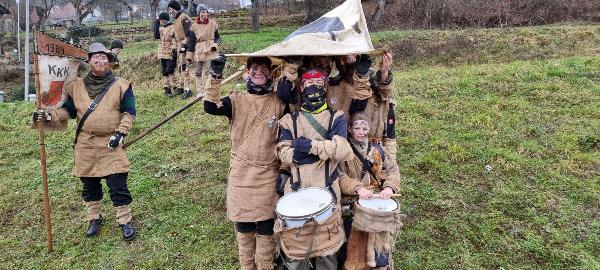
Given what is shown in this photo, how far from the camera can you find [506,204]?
5004 millimetres

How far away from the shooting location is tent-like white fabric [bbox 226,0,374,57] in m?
3.39

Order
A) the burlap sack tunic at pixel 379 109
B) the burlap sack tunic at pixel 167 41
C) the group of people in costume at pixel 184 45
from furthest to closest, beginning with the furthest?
the burlap sack tunic at pixel 167 41, the group of people in costume at pixel 184 45, the burlap sack tunic at pixel 379 109

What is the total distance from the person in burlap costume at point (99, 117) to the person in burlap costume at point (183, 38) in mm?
4334

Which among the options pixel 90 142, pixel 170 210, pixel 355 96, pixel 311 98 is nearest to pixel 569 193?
pixel 355 96

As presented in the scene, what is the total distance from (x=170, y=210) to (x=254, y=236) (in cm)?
206

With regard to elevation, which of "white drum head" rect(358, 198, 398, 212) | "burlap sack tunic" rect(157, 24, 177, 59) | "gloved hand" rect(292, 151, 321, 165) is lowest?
"white drum head" rect(358, 198, 398, 212)

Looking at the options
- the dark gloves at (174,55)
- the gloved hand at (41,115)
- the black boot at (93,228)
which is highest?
the dark gloves at (174,55)

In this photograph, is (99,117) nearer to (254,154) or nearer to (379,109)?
(254,154)

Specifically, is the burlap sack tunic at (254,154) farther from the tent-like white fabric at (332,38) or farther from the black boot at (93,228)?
the black boot at (93,228)

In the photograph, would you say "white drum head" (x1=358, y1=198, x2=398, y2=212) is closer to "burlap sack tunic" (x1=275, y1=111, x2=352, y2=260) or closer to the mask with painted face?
"burlap sack tunic" (x1=275, y1=111, x2=352, y2=260)

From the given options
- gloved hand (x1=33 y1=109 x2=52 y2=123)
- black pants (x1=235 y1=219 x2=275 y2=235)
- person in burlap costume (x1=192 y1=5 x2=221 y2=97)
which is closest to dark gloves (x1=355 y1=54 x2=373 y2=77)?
black pants (x1=235 y1=219 x2=275 y2=235)

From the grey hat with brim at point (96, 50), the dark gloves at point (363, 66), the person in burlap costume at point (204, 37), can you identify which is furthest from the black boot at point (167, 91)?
the dark gloves at point (363, 66)

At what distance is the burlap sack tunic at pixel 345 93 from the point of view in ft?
11.8

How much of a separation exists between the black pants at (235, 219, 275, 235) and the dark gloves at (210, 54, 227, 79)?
120 cm
